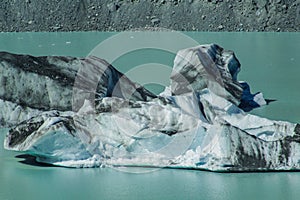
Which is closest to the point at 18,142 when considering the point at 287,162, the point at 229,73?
the point at 287,162

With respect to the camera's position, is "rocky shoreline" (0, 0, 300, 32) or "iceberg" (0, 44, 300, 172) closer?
"iceberg" (0, 44, 300, 172)

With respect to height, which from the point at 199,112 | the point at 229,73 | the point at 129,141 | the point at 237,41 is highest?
the point at 237,41

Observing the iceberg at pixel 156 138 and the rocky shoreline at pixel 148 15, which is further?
the rocky shoreline at pixel 148 15

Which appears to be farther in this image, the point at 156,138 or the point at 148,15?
the point at 148,15

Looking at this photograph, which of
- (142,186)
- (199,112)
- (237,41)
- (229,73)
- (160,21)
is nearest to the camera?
(142,186)

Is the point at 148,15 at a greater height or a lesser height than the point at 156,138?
greater

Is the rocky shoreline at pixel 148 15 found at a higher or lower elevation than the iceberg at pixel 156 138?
higher

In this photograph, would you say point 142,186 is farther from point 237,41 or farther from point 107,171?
point 237,41

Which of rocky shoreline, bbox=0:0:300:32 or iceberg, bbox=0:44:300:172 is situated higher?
rocky shoreline, bbox=0:0:300:32
